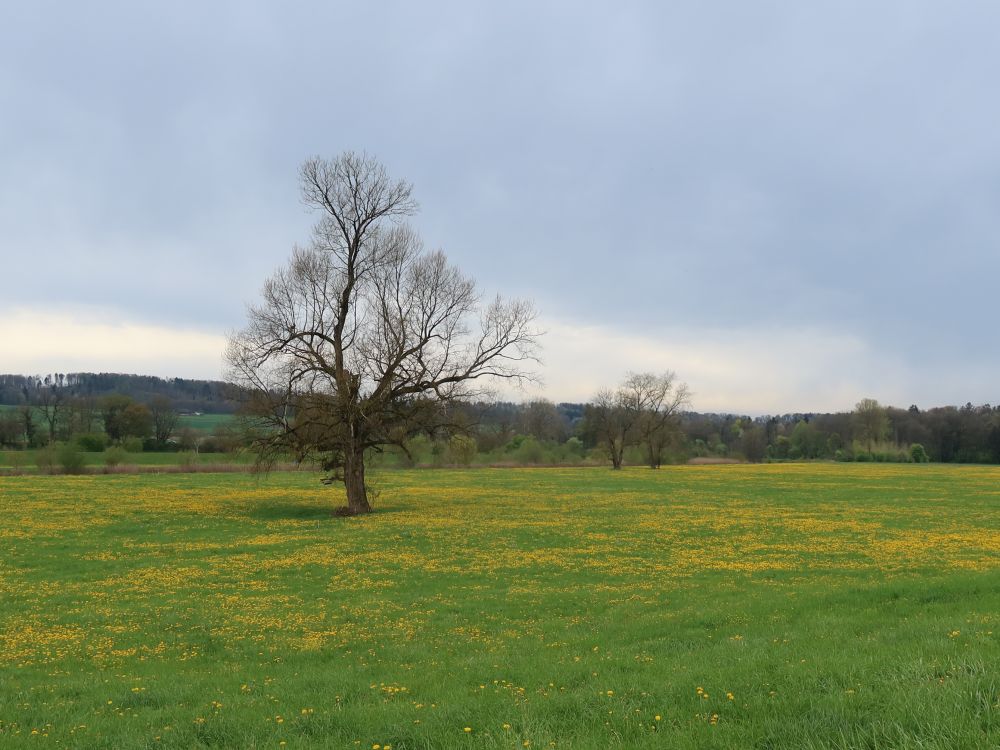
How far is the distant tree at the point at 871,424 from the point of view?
157500 millimetres

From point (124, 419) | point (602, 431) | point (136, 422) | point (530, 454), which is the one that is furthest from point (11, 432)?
point (602, 431)

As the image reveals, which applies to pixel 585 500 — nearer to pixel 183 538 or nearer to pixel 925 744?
pixel 183 538

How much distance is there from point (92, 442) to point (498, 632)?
326ft

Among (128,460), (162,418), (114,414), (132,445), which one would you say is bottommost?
(128,460)

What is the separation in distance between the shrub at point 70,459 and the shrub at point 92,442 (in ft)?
66.2

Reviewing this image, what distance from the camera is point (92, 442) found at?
311 feet

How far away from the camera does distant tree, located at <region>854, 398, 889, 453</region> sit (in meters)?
158

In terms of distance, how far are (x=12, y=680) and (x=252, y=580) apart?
31.6ft

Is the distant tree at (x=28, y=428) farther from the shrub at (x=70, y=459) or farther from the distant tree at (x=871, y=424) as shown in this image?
the distant tree at (x=871, y=424)

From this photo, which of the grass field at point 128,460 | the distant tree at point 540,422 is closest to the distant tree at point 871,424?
the distant tree at point 540,422

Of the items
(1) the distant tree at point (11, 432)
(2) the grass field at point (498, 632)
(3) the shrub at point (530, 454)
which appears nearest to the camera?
(2) the grass field at point (498, 632)

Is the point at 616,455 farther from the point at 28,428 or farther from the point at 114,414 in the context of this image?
the point at 28,428

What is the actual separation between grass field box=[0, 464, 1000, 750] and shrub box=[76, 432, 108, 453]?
66.3 meters

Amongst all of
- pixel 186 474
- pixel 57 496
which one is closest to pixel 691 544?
pixel 57 496
